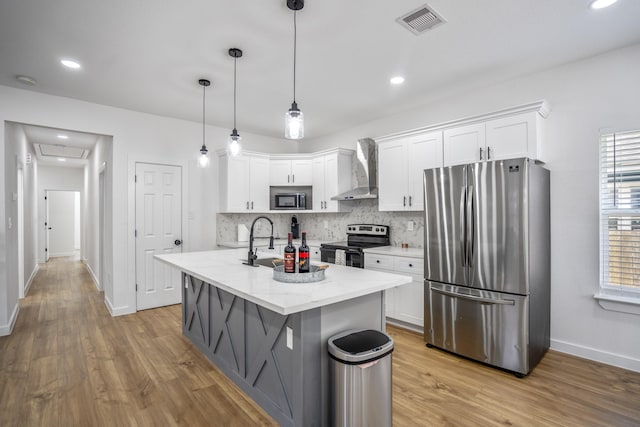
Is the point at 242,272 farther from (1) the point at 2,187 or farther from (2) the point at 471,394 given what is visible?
(1) the point at 2,187

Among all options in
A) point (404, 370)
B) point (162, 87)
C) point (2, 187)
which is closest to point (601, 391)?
point (404, 370)

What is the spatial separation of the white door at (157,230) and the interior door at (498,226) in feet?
13.2

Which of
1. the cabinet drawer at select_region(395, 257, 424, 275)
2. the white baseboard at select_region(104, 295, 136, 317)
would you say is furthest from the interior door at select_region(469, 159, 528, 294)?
the white baseboard at select_region(104, 295, 136, 317)

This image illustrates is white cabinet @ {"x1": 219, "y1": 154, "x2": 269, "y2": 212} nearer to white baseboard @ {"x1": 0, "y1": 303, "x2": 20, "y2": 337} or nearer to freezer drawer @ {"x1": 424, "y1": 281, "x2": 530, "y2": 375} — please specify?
white baseboard @ {"x1": 0, "y1": 303, "x2": 20, "y2": 337}

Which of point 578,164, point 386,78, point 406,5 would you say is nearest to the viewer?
point 406,5

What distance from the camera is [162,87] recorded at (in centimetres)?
365

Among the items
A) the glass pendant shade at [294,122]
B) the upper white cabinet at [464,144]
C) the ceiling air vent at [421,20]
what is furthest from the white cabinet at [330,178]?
the glass pendant shade at [294,122]

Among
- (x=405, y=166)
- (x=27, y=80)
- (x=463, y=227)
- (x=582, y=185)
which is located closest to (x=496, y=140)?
(x=582, y=185)

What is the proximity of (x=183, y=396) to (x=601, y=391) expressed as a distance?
314 centimetres

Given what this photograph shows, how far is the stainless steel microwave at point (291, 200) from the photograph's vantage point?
215 inches

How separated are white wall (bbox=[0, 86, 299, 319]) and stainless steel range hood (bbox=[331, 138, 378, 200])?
7.04 ft

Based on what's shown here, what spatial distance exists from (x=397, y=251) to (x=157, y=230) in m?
3.38

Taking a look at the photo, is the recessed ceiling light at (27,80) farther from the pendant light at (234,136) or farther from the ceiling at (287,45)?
the pendant light at (234,136)

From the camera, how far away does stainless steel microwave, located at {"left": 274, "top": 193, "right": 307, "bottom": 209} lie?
5.46 m
